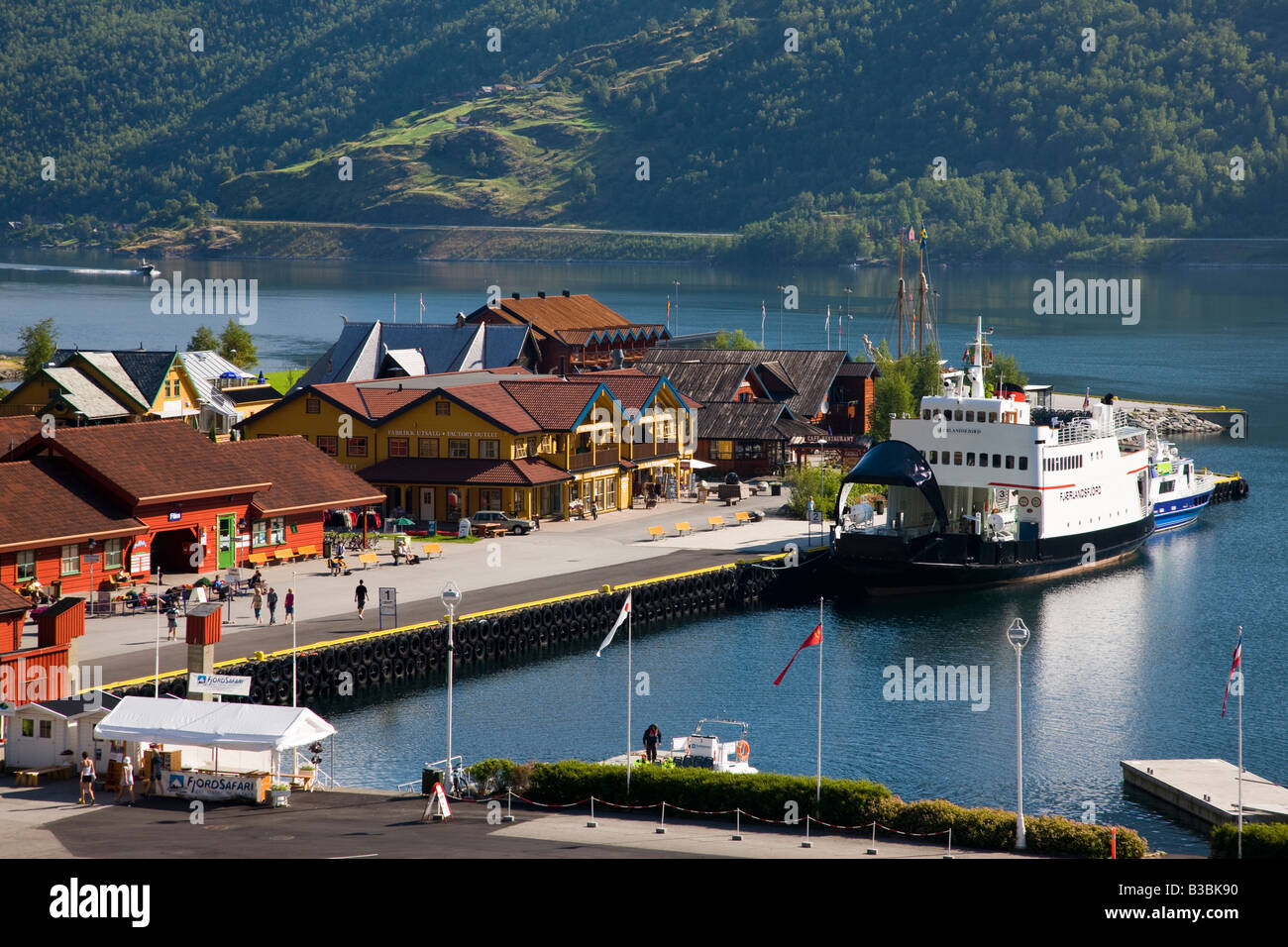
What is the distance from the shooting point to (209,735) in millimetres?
40750

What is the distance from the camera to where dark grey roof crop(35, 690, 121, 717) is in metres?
42.6

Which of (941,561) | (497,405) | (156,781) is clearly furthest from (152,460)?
(941,561)

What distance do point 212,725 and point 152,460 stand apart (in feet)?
96.9

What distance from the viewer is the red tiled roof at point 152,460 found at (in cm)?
6588

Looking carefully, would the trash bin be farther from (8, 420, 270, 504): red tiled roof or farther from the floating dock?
(8, 420, 270, 504): red tiled roof

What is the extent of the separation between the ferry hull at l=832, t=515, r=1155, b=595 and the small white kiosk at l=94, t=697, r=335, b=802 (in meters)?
38.5

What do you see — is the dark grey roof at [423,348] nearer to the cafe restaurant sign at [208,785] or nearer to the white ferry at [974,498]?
the white ferry at [974,498]

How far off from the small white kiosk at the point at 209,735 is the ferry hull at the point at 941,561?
126ft

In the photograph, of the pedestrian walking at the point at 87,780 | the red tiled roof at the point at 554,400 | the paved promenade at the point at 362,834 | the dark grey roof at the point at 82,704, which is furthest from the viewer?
the red tiled roof at the point at 554,400

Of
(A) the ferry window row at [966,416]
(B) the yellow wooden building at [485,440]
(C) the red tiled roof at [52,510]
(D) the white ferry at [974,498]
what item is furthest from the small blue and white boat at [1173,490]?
(C) the red tiled roof at [52,510]

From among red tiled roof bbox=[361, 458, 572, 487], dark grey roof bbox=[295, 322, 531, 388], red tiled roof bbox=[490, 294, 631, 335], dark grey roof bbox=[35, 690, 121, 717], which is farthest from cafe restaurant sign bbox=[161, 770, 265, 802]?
red tiled roof bbox=[490, 294, 631, 335]

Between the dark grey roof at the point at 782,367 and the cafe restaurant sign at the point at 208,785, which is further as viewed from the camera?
the dark grey roof at the point at 782,367

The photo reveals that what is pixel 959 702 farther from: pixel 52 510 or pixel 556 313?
pixel 556 313
